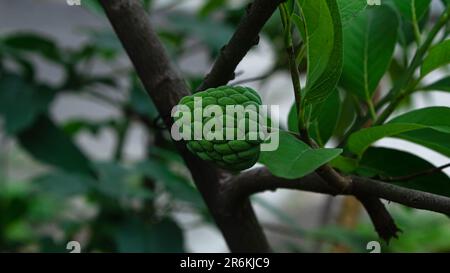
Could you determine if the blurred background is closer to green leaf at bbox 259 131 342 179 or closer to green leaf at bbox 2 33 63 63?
green leaf at bbox 2 33 63 63

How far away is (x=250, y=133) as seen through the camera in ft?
1.40

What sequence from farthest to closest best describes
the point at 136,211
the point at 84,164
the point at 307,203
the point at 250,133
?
1. the point at 307,203
2. the point at 136,211
3. the point at 84,164
4. the point at 250,133

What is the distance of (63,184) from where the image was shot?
1.31m

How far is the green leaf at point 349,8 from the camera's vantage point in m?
0.46

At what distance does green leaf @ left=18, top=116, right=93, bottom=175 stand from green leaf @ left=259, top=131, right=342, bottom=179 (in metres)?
0.68

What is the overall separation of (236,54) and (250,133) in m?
0.06

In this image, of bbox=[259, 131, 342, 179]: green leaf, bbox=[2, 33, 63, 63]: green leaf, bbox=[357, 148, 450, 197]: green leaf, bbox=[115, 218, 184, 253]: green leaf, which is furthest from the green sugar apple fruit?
bbox=[2, 33, 63, 63]: green leaf

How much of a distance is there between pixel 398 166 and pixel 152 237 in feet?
2.05

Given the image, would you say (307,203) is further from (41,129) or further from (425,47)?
(425,47)

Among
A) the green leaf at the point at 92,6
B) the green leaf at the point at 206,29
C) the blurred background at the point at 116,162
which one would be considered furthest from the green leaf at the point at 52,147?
the green leaf at the point at 92,6

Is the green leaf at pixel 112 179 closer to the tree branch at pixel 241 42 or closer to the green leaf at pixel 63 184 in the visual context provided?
the green leaf at pixel 63 184

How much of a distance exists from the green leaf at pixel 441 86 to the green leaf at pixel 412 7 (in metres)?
0.06
